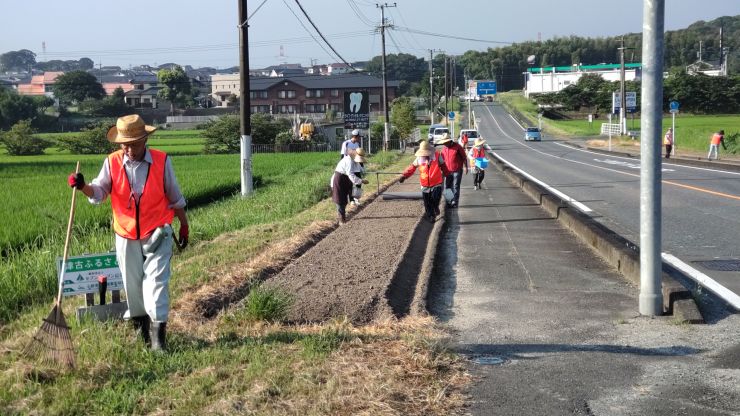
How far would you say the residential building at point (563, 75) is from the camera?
131 meters

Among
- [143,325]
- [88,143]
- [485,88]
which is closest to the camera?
[143,325]

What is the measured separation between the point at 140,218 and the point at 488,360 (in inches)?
106

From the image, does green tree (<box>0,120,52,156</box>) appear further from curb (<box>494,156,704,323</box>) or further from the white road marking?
the white road marking

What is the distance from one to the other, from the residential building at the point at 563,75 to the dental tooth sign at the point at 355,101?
3957 inches

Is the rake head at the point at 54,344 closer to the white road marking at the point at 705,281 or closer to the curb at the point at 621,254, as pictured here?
the curb at the point at 621,254

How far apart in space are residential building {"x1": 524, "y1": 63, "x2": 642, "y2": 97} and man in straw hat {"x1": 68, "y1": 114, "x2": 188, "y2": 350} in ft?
424

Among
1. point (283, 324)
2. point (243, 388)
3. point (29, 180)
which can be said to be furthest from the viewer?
point (29, 180)

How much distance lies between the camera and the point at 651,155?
7.00 meters

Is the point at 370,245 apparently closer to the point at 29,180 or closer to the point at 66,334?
the point at 66,334

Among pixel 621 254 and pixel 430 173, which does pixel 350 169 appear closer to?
pixel 430 173

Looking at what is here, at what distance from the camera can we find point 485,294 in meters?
8.29

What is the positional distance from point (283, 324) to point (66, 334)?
1837mm

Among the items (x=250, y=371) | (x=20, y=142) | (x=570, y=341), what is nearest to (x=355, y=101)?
(x=20, y=142)

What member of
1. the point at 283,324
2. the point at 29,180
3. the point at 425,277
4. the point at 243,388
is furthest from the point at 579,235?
the point at 29,180
